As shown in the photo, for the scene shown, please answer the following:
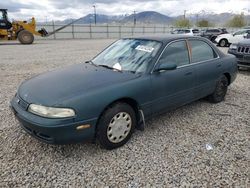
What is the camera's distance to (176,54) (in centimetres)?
372

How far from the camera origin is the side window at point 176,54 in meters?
3.51

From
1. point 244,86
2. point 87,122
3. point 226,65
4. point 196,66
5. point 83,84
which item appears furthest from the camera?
point 244,86

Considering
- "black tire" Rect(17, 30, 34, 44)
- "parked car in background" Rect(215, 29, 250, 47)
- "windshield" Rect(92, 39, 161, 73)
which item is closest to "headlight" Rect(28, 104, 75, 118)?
"windshield" Rect(92, 39, 161, 73)

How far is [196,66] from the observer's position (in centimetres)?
397

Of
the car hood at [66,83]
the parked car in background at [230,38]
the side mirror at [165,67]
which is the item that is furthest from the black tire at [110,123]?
the parked car in background at [230,38]

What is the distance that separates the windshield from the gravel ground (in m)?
1.07

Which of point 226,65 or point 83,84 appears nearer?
point 83,84

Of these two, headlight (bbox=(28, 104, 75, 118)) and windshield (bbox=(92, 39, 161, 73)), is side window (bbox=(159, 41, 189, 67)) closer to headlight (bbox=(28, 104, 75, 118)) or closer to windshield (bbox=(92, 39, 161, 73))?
windshield (bbox=(92, 39, 161, 73))

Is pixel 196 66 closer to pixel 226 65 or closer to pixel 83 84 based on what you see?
pixel 226 65

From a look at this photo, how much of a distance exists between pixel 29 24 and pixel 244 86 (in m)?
18.1

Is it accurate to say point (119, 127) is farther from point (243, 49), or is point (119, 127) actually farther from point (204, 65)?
point (243, 49)

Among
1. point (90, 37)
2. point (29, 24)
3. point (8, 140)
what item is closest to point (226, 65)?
point (8, 140)

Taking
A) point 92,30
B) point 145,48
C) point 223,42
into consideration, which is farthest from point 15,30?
point 145,48

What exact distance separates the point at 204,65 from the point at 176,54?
2.50 feet
